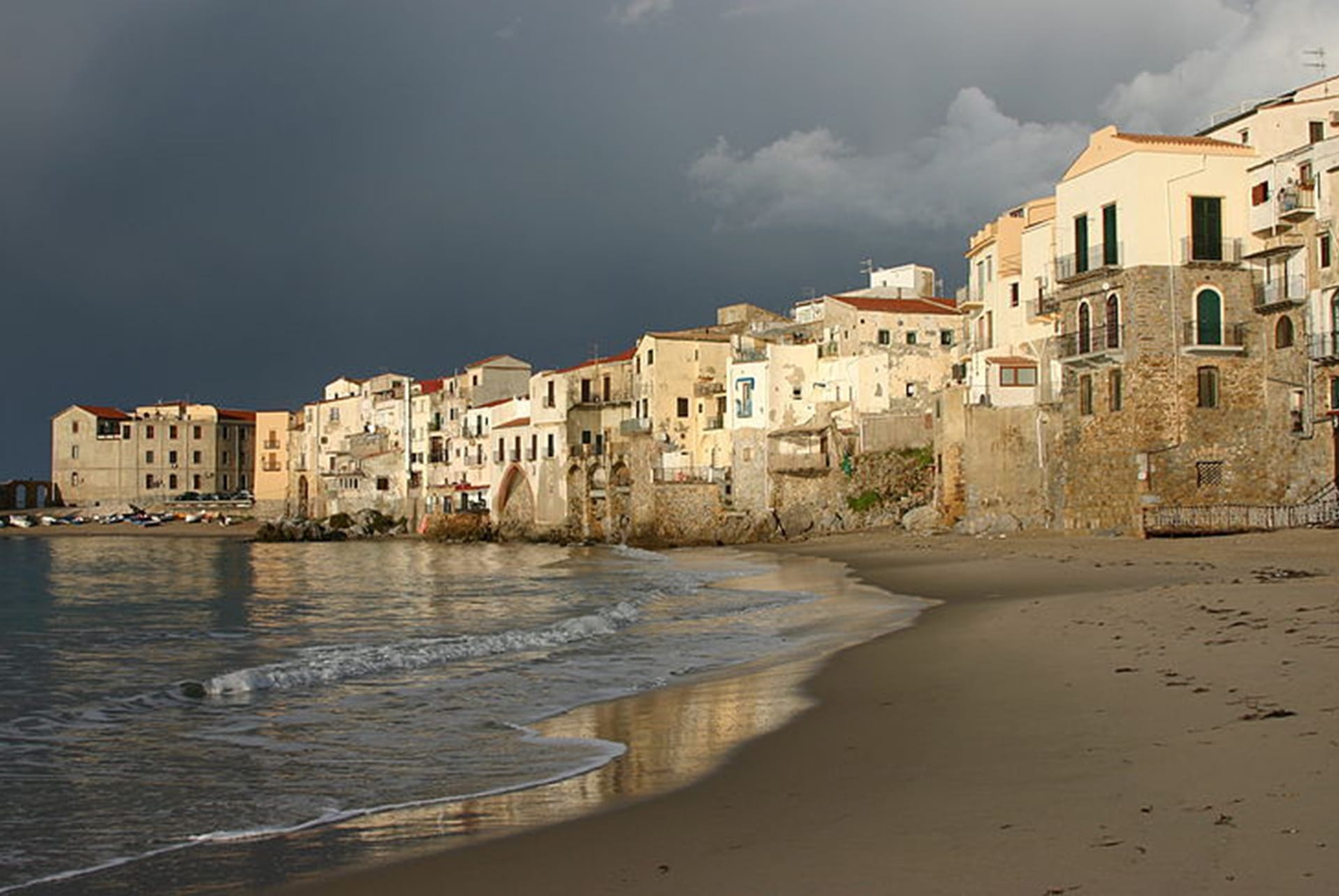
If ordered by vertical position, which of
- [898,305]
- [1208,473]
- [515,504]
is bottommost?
[515,504]

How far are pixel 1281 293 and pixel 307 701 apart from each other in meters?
30.5

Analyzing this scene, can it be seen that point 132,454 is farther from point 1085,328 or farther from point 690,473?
point 1085,328

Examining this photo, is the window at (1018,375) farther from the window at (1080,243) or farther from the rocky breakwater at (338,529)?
the rocky breakwater at (338,529)

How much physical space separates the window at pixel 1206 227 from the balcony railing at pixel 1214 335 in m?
2.00

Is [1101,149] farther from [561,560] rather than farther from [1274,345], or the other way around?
[561,560]

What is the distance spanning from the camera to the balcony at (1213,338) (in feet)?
115

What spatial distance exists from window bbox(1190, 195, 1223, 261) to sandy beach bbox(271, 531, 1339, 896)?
23039mm

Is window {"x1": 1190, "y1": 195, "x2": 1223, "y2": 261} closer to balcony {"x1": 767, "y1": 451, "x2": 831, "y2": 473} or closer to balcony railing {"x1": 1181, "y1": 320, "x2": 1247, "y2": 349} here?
balcony railing {"x1": 1181, "y1": 320, "x2": 1247, "y2": 349}

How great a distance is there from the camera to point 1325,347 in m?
32.8

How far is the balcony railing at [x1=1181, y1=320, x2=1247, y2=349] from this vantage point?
35.2 meters

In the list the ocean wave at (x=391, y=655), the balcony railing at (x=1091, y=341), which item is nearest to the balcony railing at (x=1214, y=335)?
the balcony railing at (x=1091, y=341)

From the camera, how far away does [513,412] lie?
7962 centimetres

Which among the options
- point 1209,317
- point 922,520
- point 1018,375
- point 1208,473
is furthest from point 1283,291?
point 922,520

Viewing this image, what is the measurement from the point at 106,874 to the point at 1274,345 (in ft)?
116
